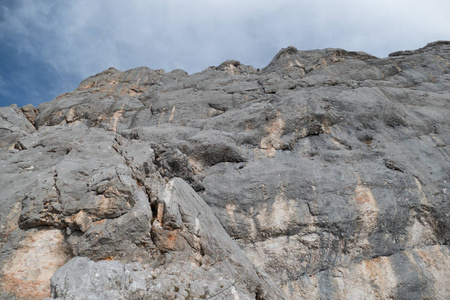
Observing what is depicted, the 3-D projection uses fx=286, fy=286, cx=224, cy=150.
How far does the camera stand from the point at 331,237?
1506cm

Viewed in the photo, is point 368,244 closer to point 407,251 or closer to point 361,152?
point 407,251

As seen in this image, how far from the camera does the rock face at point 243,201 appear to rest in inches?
392

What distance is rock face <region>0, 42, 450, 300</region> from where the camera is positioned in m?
9.95

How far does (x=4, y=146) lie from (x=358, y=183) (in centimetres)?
2360

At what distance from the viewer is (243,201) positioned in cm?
1650

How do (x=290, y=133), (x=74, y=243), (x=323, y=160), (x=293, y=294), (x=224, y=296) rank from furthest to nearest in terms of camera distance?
(x=290, y=133)
(x=323, y=160)
(x=293, y=294)
(x=74, y=243)
(x=224, y=296)

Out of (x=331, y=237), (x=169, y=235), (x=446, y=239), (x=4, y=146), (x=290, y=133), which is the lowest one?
(x=446, y=239)

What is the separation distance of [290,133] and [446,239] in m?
10.8

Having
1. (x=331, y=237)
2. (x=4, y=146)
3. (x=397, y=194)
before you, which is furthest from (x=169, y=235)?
(x=4, y=146)

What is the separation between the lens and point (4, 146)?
19938 millimetres

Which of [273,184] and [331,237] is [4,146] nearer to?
[273,184]

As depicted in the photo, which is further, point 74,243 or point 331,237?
point 331,237

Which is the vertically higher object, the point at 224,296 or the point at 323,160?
the point at 323,160

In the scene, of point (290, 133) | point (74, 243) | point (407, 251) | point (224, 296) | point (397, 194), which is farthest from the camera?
point (290, 133)
